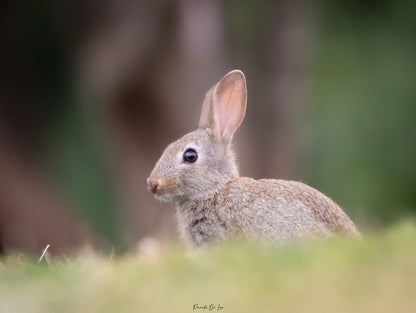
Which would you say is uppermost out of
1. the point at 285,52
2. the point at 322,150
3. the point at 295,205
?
the point at 322,150

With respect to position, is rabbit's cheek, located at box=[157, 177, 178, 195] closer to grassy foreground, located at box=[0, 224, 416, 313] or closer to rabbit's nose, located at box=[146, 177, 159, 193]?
rabbit's nose, located at box=[146, 177, 159, 193]

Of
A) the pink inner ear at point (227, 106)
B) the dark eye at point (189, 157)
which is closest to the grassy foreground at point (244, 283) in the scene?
the dark eye at point (189, 157)

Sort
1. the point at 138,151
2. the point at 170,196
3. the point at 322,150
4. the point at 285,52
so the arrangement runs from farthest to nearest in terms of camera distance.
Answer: the point at 322,150
the point at 138,151
the point at 285,52
the point at 170,196

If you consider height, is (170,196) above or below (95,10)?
below

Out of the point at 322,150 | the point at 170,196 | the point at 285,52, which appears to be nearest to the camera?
the point at 170,196

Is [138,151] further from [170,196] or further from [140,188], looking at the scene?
[170,196]

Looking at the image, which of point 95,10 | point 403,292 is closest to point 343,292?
point 403,292

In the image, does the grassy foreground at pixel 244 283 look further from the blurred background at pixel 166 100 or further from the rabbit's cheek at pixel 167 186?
→ the blurred background at pixel 166 100
